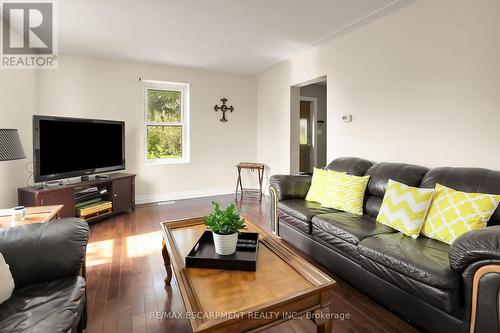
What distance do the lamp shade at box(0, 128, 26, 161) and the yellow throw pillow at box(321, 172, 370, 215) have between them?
9.11ft

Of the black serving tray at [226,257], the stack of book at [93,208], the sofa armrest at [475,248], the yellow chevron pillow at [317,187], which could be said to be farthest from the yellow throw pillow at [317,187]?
the stack of book at [93,208]

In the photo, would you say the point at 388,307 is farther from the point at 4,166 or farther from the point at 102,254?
the point at 4,166

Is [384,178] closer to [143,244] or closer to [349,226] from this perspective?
[349,226]

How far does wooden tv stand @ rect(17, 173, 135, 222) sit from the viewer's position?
303 centimetres

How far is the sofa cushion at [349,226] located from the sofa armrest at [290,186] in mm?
654

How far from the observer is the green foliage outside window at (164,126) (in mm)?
4887

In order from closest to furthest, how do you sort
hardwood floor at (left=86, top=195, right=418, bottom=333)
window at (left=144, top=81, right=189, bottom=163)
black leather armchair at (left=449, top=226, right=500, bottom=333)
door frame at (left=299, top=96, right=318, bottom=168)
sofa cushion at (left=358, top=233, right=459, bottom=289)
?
black leather armchair at (left=449, top=226, right=500, bottom=333) < sofa cushion at (left=358, top=233, right=459, bottom=289) < hardwood floor at (left=86, top=195, right=418, bottom=333) < window at (left=144, top=81, right=189, bottom=163) < door frame at (left=299, top=96, right=318, bottom=168)

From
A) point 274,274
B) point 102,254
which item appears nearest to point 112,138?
point 102,254

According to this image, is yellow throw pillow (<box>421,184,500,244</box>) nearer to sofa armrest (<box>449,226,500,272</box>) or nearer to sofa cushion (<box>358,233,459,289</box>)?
sofa cushion (<box>358,233,459,289</box>)

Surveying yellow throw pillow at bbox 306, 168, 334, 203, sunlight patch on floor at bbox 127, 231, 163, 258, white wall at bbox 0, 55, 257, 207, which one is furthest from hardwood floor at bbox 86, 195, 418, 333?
white wall at bbox 0, 55, 257, 207

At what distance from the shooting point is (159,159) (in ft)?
16.5

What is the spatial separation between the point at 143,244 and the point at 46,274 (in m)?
1.61

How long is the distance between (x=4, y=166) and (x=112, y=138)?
4.40 ft
